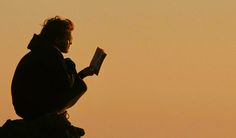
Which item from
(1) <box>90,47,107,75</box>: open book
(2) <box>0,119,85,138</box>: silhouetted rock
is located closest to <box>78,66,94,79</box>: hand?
(1) <box>90,47,107,75</box>: open book

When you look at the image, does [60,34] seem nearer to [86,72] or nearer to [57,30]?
[57,30]

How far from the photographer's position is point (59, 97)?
1469 cm

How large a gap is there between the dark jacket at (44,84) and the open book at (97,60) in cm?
41

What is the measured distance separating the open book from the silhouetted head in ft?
1.46

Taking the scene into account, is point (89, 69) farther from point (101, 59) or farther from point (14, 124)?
point (14, 124)

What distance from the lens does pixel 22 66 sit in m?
14.9

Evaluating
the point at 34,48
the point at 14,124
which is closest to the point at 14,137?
the point at 14,124

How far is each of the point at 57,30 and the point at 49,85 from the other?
74 cm

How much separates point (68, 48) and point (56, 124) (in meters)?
1.01

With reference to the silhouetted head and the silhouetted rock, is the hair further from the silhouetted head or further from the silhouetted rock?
the silhouetted rock

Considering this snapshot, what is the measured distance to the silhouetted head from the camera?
1510 centimetres

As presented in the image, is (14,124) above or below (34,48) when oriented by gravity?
below

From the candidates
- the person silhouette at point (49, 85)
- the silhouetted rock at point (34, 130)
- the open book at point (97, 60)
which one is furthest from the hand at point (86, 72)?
the silhouetted rock at point (34, 130)

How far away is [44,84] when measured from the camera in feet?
48.5
